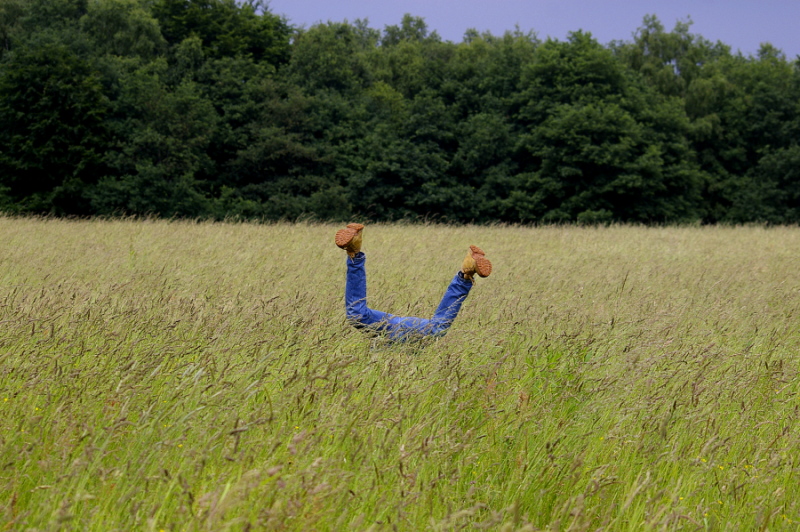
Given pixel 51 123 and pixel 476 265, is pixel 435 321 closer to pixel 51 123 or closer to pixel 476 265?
pixel 476 265

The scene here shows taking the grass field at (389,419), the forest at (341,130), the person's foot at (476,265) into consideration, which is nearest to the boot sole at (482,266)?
the person's foot at (476,265)

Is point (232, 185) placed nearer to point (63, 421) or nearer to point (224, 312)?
point (224, 312)

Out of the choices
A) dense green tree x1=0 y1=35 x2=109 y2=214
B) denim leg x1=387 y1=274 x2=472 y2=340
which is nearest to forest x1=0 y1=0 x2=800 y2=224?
Result: dense green tree x1=0 y1=35 x2=109 y2=214

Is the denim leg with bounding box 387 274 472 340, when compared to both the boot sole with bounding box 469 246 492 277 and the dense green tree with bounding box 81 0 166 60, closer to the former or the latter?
the boot sole with bounding box 469 246 492 277

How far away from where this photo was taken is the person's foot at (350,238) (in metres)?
4.16

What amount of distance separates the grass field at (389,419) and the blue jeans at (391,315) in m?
0.10

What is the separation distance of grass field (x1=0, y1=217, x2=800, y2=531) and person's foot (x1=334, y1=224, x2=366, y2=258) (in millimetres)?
489

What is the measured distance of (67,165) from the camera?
998 inches

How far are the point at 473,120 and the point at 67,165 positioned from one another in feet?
55.0

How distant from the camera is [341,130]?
29.5m

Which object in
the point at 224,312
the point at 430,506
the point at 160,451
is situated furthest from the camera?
the point at 224,312

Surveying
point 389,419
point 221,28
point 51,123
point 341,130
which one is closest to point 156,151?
point 51,123

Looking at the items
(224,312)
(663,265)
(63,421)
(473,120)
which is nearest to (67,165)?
(473,120)

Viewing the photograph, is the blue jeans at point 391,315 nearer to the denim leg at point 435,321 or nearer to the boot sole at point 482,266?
the denim leg at point 435,321
